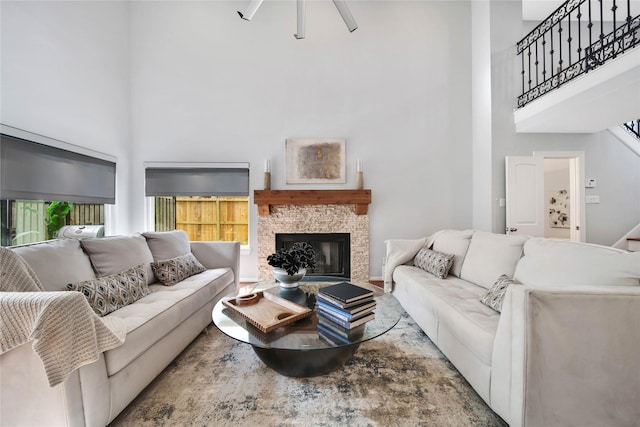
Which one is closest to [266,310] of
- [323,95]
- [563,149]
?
[323,95]

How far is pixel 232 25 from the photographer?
3.84 meters

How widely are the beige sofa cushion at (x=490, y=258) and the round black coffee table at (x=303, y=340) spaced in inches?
37.0

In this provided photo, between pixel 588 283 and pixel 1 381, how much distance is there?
9.32 ft

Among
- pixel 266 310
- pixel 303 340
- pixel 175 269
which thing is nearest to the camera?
pixel 303 340

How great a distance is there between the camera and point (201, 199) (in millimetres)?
3936

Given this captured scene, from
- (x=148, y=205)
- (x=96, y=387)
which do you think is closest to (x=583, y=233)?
(x=96, y=387)

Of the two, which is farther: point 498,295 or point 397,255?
point 397,255

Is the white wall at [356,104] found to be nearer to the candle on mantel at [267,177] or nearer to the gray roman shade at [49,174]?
the candle on mantel at [267,177]

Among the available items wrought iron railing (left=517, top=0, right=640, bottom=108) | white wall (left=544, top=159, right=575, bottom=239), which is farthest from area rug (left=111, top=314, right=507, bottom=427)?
white wall (left=544, top=159, right=575, bottom=239)

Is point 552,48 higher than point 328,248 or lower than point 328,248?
higher

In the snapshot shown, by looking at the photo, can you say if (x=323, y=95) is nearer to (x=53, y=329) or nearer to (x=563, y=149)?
(x=563, y=149)

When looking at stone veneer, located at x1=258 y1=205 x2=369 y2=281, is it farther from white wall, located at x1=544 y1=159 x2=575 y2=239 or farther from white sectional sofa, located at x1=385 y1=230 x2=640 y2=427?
white wall, located at x1=544 y1=159 x2=575 y2=239

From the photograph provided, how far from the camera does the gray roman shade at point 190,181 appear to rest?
12.5ft

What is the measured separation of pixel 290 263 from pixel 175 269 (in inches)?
46.4
